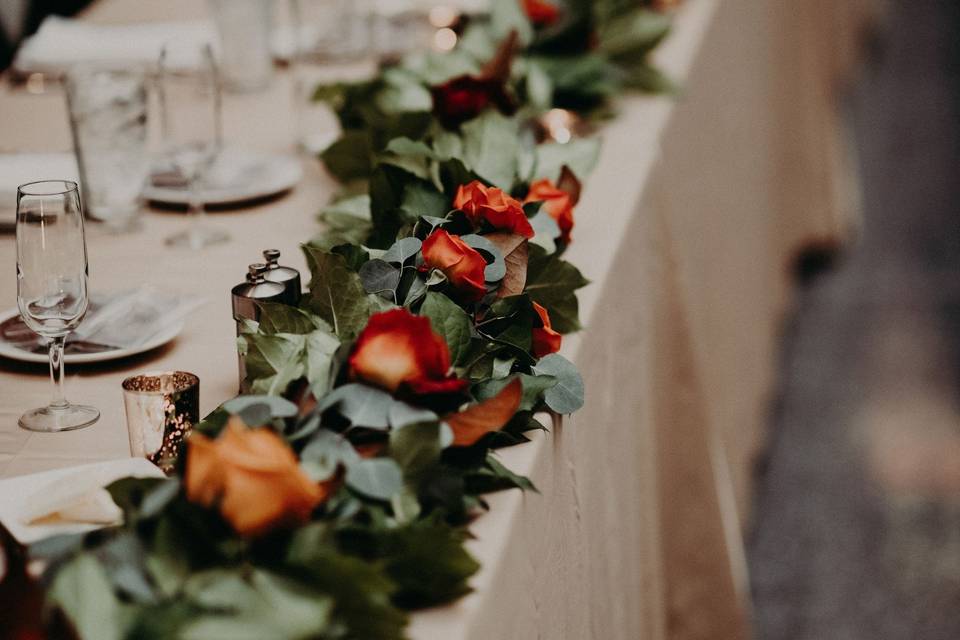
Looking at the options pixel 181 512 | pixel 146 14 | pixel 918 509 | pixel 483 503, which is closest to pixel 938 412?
pixel 918 509

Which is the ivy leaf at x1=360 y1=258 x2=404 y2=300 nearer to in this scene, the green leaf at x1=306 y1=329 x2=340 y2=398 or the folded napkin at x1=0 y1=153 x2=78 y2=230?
the green leaf at x1=306 y1=329 x2=340 y2=398

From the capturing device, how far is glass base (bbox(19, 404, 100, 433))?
94 centimetres

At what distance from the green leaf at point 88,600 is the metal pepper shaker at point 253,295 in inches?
12.8

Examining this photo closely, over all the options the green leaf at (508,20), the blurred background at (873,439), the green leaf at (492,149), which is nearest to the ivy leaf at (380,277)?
the green leaf at (492,149)

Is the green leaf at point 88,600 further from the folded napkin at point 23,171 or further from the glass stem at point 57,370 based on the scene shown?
the folded napkin at point 23,171

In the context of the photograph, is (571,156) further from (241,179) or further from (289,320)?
(289,320)

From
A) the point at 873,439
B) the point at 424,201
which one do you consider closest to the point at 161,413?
the point at 424,201

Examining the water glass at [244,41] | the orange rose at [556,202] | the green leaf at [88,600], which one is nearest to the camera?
the green leaf at [88,600]

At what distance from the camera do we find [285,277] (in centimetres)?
93

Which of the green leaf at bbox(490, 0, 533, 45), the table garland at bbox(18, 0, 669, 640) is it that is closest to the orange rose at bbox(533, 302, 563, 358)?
the table garland at bbox(18, 0, 669, 640)

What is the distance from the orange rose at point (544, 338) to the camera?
2.94 ft

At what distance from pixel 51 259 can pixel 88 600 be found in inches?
15.1

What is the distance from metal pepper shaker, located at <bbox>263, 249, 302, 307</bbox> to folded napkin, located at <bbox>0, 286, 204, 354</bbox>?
180 mm

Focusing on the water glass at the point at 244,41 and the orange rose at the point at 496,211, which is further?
the water glass at the point at 244,41
